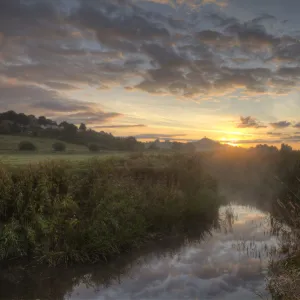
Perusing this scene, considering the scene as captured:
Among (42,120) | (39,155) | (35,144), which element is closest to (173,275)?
(39,155)

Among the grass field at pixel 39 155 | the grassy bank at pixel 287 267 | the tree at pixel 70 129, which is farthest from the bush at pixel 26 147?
the grassy bank at pixel 287 267

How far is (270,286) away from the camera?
10359 millimetres

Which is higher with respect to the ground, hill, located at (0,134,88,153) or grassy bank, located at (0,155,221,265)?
hill, located at (0,134,88,153)

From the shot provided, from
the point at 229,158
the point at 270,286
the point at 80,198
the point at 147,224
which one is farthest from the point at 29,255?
the point at 229,158

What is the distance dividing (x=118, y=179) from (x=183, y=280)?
738 centimetres

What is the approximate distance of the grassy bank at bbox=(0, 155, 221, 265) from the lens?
13594mm

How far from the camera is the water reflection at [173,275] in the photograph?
36.1 ft

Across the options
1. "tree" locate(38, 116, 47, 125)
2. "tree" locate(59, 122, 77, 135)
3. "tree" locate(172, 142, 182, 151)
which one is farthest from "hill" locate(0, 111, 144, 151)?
"tree" locate(38, 116, 47, 125)

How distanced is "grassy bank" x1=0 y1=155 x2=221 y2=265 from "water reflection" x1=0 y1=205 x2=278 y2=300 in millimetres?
1036

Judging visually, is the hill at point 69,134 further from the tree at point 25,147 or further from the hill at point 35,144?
the tree at point 25,147

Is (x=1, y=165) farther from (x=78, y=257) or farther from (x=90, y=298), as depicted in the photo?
(x=90, y=298)

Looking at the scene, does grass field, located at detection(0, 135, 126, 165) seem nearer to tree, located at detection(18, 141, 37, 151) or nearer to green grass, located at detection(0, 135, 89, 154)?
green grass, located at detection(0, 135, 89, 154)

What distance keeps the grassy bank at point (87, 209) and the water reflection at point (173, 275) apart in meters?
1.04

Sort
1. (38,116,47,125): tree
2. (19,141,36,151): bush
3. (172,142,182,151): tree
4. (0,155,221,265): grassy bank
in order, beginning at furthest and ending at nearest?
(38,116,47,125): tree, (172,142,182,151): tree, (19,141,36,151): bush, (0,155,221,265): grassy bank
